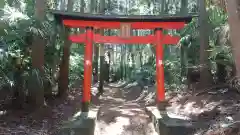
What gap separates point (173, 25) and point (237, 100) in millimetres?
3241

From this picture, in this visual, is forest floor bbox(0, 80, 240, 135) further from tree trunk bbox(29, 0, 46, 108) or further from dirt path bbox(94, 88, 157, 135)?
tree trunk bbox(29, 0, 46, 108)

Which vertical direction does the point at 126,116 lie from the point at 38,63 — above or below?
below

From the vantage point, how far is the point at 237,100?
909 cm

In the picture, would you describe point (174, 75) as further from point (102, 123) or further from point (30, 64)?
point (30, 64)

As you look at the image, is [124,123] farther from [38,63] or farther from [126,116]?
[38,63]

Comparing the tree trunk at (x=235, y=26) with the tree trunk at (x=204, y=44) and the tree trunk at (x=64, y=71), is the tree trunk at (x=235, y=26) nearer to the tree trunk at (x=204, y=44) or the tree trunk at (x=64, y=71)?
the tree trunk at (x=204, y=44)

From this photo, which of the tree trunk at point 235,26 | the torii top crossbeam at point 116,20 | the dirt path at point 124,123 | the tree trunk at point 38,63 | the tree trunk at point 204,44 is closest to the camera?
the tree trunk at point 235,26

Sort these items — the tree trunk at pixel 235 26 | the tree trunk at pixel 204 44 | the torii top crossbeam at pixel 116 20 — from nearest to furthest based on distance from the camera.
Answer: the tree trunk at pixel 235 26 → the torii top crossbeam at pixel 116 20 → the tree trunk at pixel 204 44

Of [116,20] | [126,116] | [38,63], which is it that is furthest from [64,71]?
[116,20]

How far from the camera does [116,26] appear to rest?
970 centimetres

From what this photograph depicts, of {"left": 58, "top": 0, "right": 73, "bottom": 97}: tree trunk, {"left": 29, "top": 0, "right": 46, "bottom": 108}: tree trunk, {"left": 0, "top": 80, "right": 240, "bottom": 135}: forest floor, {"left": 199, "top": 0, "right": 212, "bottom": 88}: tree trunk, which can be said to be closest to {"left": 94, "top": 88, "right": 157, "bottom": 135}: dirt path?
{"left": 0, "top": 80, "right": 240, "bottom": 135}: forest floor

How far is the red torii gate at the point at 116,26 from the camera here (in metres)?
9.28

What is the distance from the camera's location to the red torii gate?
30.5 feet

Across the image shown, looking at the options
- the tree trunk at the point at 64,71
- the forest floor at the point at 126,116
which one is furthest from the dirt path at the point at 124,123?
the tree trunk at the point at 64,71
